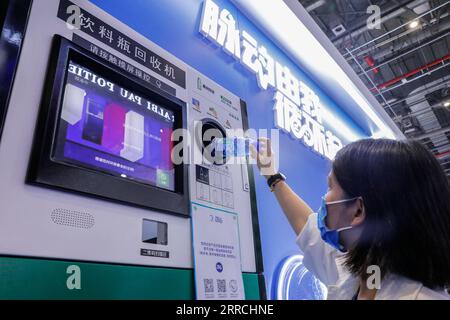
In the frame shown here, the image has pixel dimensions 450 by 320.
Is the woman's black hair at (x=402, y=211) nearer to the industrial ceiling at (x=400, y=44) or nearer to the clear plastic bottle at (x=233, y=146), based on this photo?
the clear plastic bottle at (x=233, y=146)

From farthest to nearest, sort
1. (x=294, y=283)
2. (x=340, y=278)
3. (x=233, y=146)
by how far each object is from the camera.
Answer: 1. (x=294, y=283)
2. (x=233, y=146)
3. (x=340, y=278)

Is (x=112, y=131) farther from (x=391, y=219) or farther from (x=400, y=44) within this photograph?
(x=400, y=44)

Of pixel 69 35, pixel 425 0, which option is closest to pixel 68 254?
pixel 69 35

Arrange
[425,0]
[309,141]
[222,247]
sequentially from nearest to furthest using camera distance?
[222,247] < [309,141] < [425,0]

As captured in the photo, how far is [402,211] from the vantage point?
851mm

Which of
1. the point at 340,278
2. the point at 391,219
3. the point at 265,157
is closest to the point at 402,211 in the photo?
the point at 391,219

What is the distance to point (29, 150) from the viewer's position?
2.35 ft

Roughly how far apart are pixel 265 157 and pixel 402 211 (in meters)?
0.74

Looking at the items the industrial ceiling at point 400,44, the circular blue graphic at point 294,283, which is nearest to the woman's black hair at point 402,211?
the circular blue graphic at point 294,283

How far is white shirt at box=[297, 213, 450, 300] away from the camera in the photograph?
79cm

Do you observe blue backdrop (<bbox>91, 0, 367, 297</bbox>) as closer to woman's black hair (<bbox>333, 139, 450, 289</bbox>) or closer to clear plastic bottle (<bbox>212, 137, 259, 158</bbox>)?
clear plastic bottle (<bbox>212, 137, 259, 158</bbox>)
